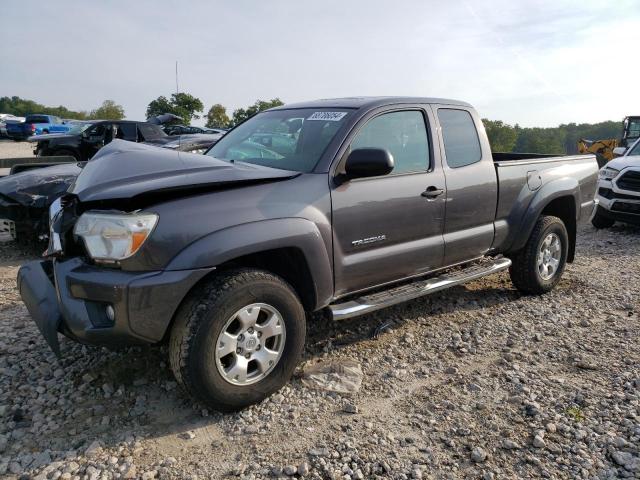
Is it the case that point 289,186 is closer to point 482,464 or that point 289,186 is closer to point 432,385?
point 432,385

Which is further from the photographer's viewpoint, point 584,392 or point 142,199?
point 584,392

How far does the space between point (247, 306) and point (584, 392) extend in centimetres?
216

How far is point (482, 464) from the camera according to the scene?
8.25ft

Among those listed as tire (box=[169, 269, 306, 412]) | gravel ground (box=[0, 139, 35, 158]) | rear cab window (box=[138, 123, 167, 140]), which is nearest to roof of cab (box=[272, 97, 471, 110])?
tire (box=[169, 269, 306, 412])

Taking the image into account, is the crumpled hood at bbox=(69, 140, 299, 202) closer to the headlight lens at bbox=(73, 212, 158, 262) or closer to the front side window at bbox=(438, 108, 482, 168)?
the headlight lens at bbox=(73, 212, 158, 262)

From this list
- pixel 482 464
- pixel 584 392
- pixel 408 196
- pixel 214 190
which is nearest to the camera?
pixel 482 464

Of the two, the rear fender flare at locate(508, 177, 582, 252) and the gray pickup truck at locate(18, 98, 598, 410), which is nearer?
the gray pickup truck at locate(18, 98, 598, 410)

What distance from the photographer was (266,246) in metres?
2.83

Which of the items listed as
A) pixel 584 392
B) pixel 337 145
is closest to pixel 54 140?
pixel 337 145

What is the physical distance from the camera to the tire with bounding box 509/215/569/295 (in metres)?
4.74

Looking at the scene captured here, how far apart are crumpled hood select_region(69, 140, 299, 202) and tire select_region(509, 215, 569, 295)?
269 cm

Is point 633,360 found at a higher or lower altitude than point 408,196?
lower

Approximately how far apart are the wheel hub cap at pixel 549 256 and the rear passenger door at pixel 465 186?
35.8 inches

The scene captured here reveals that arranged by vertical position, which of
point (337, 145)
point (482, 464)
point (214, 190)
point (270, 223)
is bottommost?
point (482, 464)
